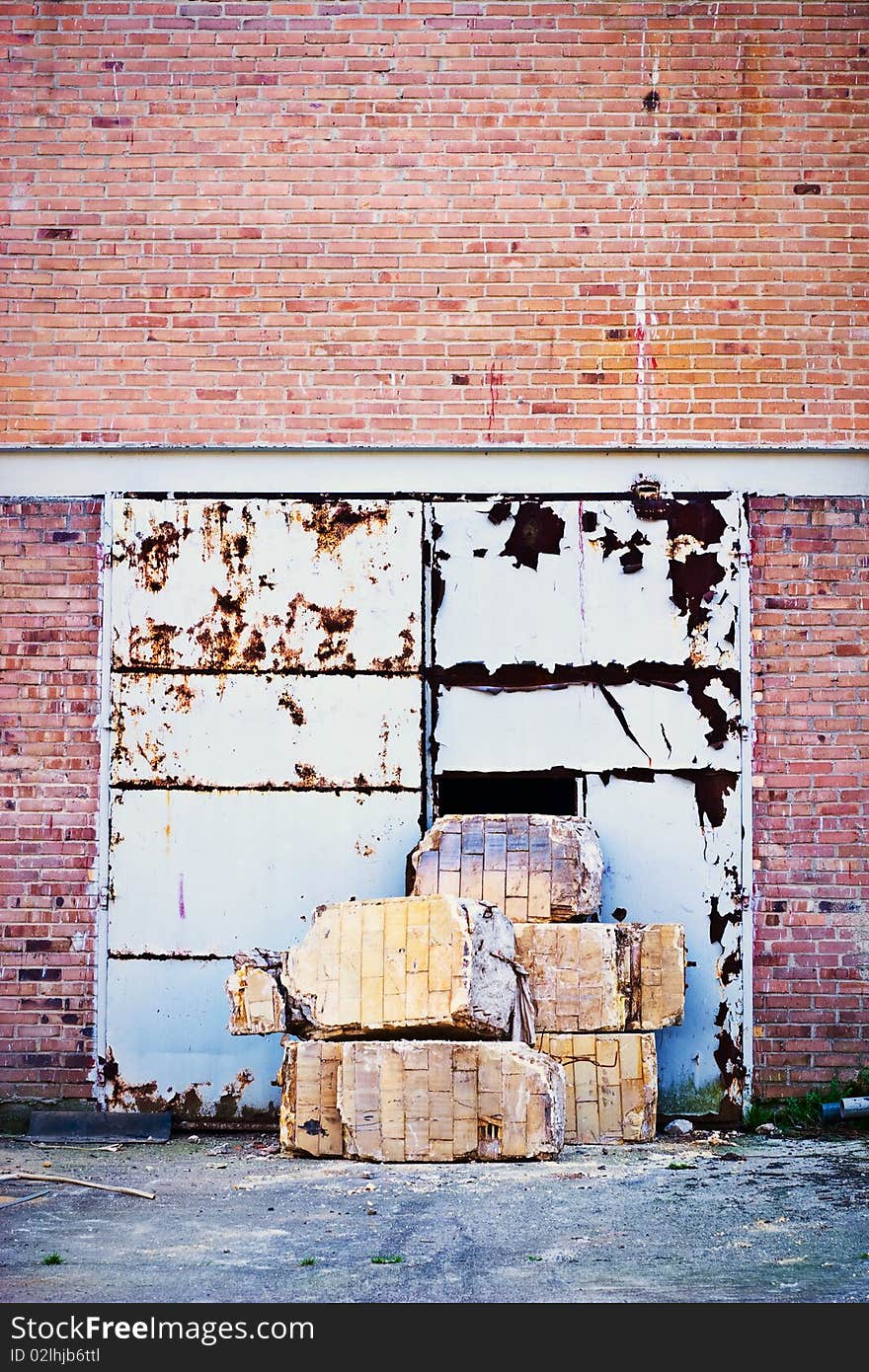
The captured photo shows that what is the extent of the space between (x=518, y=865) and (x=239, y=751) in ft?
5.34

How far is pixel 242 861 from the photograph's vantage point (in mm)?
7691

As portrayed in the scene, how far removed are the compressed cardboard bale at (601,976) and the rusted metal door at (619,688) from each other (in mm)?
406

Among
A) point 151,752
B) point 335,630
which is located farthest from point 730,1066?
point 151,752

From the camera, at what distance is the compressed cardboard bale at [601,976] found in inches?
281

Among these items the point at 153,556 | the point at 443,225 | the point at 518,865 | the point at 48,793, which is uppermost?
the point at 443,225

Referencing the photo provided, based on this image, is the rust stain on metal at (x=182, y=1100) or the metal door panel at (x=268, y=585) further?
the metal door panel at (x=268, y=585)

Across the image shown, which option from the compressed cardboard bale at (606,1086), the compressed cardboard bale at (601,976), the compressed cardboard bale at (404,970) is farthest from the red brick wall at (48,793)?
the compressed cardboard bale at (606,1086)

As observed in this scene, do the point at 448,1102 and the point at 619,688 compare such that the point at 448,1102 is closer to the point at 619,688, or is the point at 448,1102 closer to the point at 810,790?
the point at 619,688

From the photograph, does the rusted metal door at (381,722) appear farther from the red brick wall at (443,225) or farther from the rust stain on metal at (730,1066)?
the red brick wall at (443,225)

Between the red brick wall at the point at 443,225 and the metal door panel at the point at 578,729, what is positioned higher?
the red brick wall at the point at 443,225

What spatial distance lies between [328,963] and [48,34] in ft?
17.4

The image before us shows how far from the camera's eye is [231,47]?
7.96 m

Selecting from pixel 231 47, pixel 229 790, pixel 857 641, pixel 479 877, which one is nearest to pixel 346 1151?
pixel 479 877

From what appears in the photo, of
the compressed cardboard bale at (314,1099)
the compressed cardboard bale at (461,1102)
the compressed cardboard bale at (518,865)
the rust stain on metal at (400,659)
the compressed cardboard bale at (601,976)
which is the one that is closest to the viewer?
the compressed cardboard bale at (461,1102)
